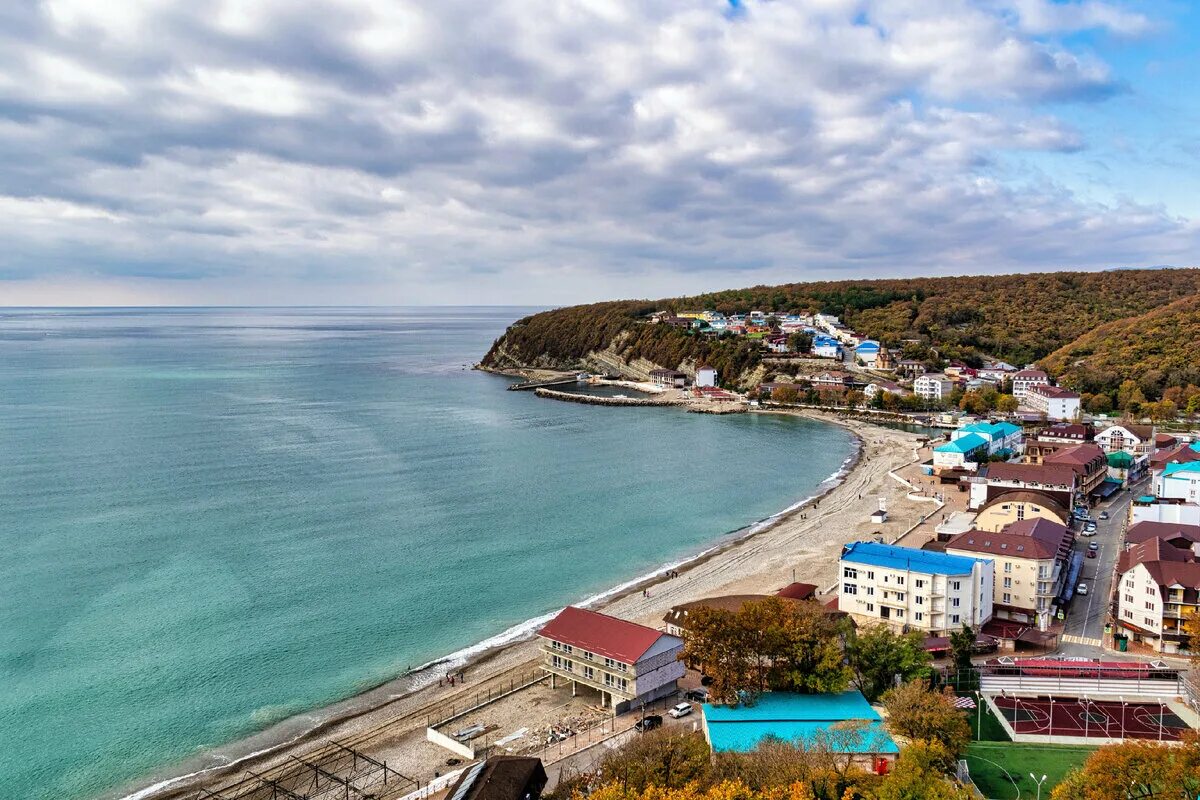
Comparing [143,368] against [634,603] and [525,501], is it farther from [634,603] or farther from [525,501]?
[634,603]

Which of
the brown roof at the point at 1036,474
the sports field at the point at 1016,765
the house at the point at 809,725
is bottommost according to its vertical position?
the sports field at the point at 1016,765

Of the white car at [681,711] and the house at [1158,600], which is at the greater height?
the house at [1158,600]

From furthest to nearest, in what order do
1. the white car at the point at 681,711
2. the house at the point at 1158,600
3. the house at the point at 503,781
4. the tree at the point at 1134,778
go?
the house at the point at 1158,600 < the white car at the point at 681,711 < the house at the point at 503,781 < the tree at the point at 1134,778

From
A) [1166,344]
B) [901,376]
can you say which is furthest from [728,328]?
[1166,344]

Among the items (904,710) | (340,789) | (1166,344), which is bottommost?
(340,789)

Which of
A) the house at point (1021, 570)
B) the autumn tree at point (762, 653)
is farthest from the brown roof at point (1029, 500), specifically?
the autumn tree at point (762, 653)

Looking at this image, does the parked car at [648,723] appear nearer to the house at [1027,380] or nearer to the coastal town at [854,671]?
the coastal town at [854,671]

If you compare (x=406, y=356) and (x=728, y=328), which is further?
(x=406, y=356)

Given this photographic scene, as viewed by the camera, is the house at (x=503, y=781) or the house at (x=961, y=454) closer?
the house at (x=503, y=781)
